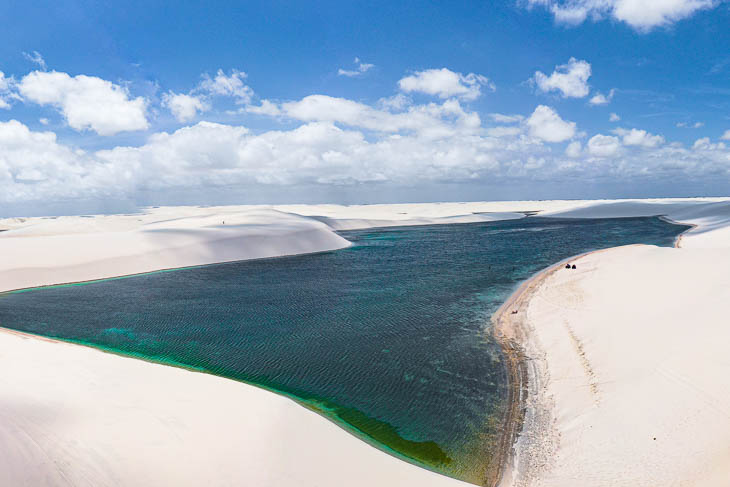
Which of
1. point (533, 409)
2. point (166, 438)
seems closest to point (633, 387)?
point (533, 409)

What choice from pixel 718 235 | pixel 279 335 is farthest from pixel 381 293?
pixel 718 235

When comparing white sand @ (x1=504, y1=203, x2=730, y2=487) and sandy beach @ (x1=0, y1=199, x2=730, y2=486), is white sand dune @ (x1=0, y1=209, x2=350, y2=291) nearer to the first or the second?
sandy beach @ (x1=0, y1=199, x2=730, y2=486)

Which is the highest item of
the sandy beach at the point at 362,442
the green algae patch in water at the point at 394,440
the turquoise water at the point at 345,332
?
the sandy beach at the point at 362,442

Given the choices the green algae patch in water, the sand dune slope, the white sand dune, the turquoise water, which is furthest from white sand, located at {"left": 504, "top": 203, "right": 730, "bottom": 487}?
the white sand dune

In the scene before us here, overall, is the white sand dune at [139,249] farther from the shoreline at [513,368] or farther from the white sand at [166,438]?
the shoreline at [513,368]

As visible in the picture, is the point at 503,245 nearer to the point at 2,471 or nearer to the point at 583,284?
the point at 583,284

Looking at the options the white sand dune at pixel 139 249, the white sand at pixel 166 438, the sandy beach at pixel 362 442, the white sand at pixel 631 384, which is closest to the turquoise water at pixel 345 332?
the sandy beach at pixel 362 442

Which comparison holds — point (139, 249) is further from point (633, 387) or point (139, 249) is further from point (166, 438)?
point (633, 387)
